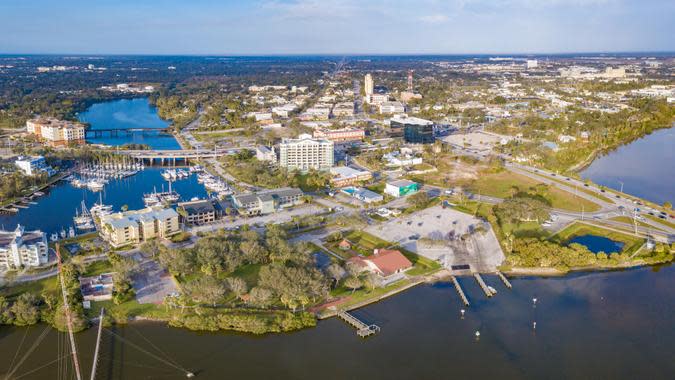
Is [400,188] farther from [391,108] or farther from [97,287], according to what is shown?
[391,108]

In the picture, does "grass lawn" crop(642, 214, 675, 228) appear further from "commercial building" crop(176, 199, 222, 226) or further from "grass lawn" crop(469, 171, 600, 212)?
"commercial building" crop(176, 199, 222, 226)

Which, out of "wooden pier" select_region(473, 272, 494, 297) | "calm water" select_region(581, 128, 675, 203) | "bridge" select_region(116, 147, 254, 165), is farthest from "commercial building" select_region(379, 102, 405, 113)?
"wooden pier" select_region(473, 272, 494, 297)

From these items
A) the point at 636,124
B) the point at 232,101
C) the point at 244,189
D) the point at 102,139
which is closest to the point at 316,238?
the point at 244,189

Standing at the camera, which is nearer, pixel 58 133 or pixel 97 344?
pixel 97 344

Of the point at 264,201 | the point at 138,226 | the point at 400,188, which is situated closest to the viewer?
the point at 138,226

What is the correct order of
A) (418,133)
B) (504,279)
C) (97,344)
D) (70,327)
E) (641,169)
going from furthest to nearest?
1. (418,133)
2. (641,169)
3. (504,279)
4. (70,327)
5. (97,344)

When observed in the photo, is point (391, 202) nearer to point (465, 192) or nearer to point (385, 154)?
point (465, 192)

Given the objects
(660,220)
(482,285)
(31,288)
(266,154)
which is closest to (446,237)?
(482,285)
